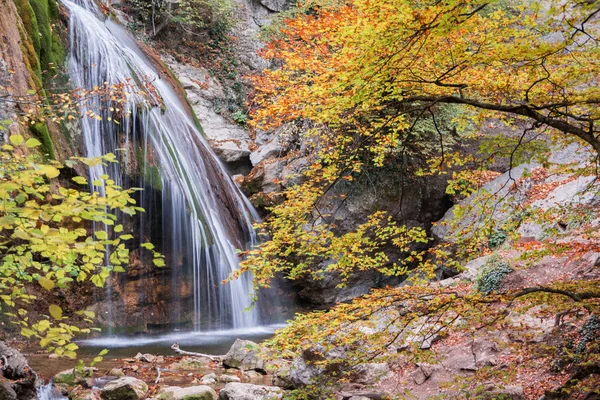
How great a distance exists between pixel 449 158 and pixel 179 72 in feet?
53.4

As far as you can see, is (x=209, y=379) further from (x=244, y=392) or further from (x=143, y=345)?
(x=143, y=345)

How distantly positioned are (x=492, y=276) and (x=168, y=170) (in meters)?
8.50

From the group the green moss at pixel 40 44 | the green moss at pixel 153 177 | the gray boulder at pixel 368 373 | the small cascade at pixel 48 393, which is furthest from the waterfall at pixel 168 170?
the small cascade at pixel 48 393

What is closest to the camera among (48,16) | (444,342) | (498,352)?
(498,352)

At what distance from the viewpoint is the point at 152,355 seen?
880 centimetres

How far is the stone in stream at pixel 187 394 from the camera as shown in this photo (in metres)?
6.22

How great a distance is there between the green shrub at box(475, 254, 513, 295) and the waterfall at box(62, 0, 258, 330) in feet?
19.8

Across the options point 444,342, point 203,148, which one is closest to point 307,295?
point 203,148

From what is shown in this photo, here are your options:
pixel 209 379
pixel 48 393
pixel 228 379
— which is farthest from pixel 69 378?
pixel 228 379

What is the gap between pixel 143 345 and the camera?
33.1ft

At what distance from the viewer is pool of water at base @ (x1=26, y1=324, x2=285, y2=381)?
7684mm

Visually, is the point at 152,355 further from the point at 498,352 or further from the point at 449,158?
the point at 449,158

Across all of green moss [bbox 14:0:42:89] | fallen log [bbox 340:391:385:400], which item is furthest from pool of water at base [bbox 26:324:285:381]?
green moss [bbox 14:0:42:89]

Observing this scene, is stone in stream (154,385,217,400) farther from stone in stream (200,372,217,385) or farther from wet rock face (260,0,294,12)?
wet rock face (260,0,294,12)
